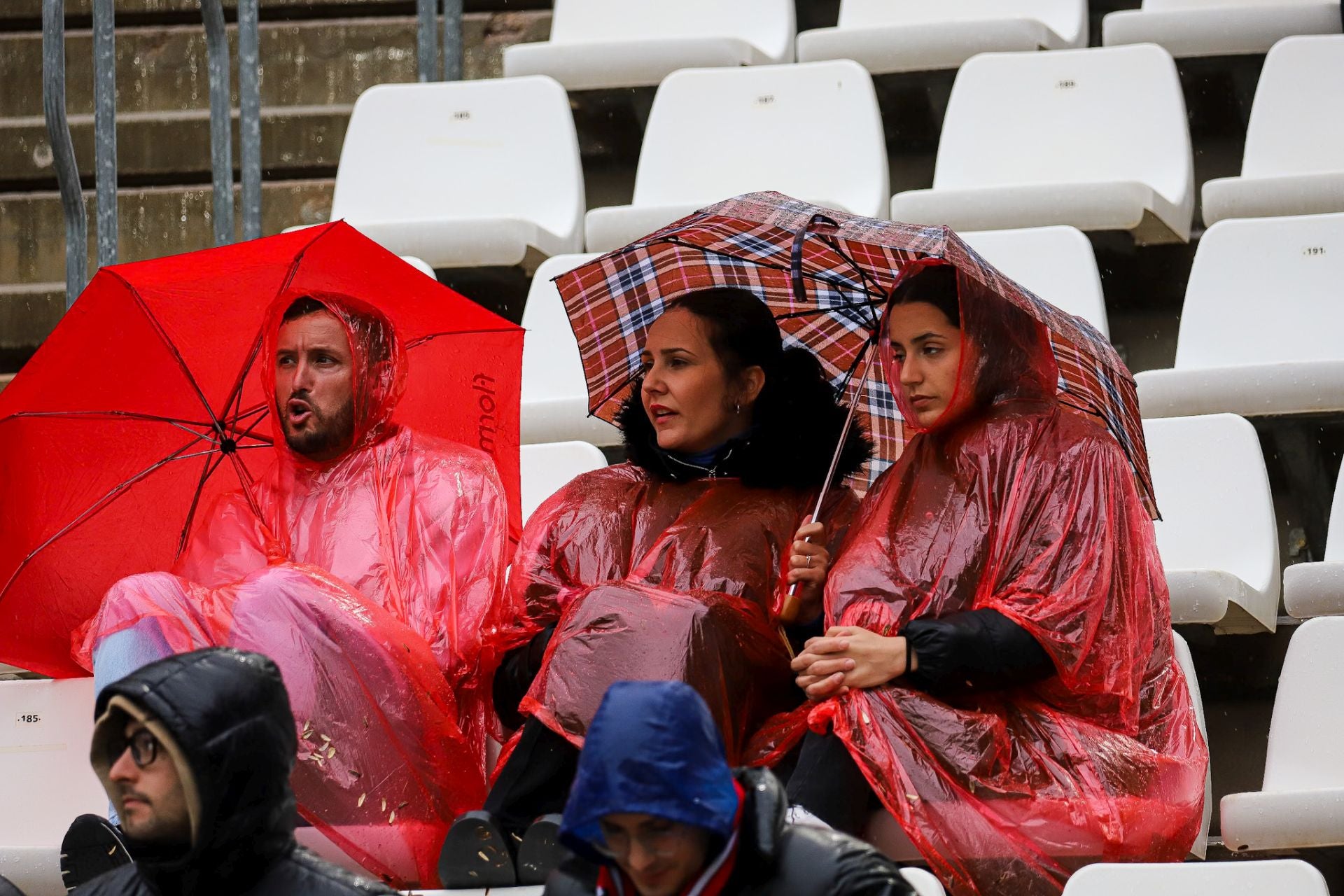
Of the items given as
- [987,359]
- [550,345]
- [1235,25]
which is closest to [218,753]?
[987,359]

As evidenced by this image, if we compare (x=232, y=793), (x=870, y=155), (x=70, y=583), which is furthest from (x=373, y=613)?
(x=870, y=155)

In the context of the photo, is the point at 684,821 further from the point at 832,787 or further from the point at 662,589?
the point at 662,589

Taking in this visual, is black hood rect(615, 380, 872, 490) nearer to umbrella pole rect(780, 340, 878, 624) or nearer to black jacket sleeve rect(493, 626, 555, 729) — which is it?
umbrella pole rect(780, 340, 878, 624)

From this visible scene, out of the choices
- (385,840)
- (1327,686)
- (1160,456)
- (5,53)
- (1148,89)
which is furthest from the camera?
(5,53)

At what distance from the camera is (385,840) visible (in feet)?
8.41

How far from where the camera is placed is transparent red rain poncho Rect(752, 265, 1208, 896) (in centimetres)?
238

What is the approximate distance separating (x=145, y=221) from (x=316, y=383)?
82.6 inches

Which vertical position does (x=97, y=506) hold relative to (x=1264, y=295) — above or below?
below

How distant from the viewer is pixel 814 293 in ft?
9.89

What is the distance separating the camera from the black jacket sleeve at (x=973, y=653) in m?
2.45

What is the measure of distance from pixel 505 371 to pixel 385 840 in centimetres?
84

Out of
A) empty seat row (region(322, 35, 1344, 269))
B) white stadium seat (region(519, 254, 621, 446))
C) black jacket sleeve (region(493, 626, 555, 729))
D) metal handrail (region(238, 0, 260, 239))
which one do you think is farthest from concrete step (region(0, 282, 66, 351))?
black jacket sleeve (region(493, 626, 555, 729))

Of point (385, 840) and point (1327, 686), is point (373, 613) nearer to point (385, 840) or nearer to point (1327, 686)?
point (385, 840)

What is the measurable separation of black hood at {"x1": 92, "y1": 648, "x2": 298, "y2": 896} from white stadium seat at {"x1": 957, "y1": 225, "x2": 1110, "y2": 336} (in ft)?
6.71
